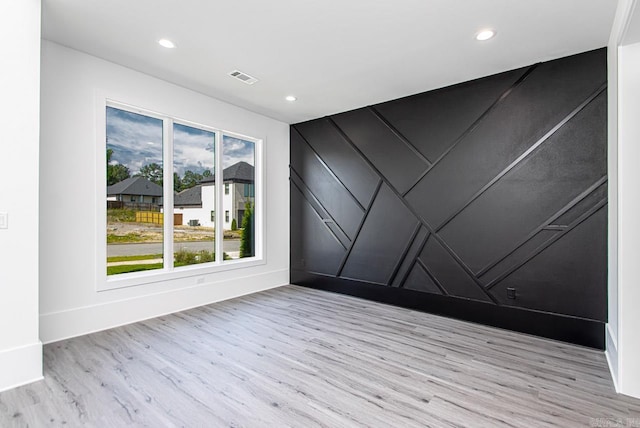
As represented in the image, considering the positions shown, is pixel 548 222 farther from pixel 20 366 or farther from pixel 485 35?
pixel 20 366

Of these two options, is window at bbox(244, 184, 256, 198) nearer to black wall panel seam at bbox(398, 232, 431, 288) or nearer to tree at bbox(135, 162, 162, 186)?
tree at bbox(135, 162, 162, 186)

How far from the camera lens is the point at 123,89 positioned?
3512 millimetres

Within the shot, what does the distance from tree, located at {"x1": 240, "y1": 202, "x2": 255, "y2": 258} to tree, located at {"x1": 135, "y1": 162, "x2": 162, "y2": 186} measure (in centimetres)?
148

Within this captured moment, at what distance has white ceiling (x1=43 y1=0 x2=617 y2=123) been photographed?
96.3 inches

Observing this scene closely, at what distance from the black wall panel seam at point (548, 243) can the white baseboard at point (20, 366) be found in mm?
4295

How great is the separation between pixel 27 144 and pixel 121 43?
4.43ft

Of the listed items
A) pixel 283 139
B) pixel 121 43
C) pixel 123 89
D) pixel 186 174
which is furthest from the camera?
pixel 283 139

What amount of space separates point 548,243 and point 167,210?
4.49 meters

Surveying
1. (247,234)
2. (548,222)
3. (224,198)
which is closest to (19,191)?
(224,198)

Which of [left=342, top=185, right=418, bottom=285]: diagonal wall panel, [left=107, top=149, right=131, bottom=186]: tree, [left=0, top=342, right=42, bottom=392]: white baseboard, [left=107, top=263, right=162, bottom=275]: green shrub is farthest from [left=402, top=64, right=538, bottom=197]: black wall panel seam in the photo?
[left=0, top=342, right=42, bottom=392]: white baseboard

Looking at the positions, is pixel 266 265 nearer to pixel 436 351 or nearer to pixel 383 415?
pixel 436 351

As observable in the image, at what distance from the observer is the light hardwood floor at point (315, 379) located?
1.92 m

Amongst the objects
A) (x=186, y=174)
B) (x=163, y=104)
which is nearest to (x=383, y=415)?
(x=186, y=174)

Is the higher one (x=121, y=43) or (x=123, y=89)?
(x=121, y=43)
